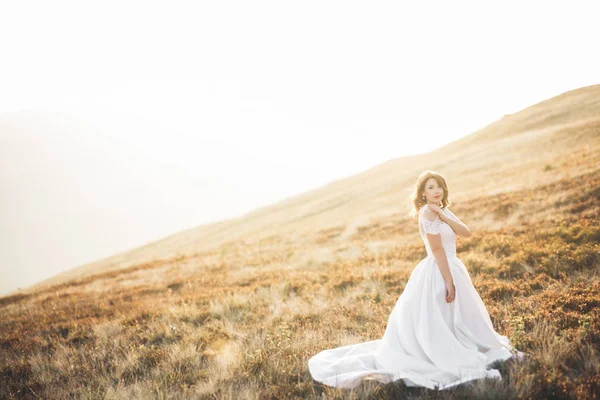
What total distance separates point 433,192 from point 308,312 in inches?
167

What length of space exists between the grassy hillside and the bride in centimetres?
23

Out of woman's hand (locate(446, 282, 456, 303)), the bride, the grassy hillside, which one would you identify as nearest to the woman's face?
the bride

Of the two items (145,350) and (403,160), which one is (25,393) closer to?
(145,350)

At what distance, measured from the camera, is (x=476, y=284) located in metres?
7.37

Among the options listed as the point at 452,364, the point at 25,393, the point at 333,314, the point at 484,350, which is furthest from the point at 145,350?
the point at 484,350

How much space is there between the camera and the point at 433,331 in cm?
450

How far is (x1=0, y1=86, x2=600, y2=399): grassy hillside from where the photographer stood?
451 cm

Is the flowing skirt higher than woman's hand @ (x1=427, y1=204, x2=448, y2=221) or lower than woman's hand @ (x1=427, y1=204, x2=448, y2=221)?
lower

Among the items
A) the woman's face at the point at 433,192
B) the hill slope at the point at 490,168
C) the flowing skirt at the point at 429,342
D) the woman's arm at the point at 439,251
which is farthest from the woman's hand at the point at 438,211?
the hill slope at the point at 490,168

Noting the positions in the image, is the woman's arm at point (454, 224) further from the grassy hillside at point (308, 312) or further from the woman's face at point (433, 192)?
the grassy hillside at point (308, 312)

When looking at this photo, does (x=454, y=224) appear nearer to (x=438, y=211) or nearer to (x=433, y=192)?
(x=438, y=211)

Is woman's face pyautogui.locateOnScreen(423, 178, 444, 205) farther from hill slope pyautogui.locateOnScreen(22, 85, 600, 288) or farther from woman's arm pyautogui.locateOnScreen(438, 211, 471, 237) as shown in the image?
hill slope pyautogui.locateOnScreen(22, 85, 600, 288)

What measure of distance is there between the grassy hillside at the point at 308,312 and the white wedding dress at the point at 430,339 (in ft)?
0.78

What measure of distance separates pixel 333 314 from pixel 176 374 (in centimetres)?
340
